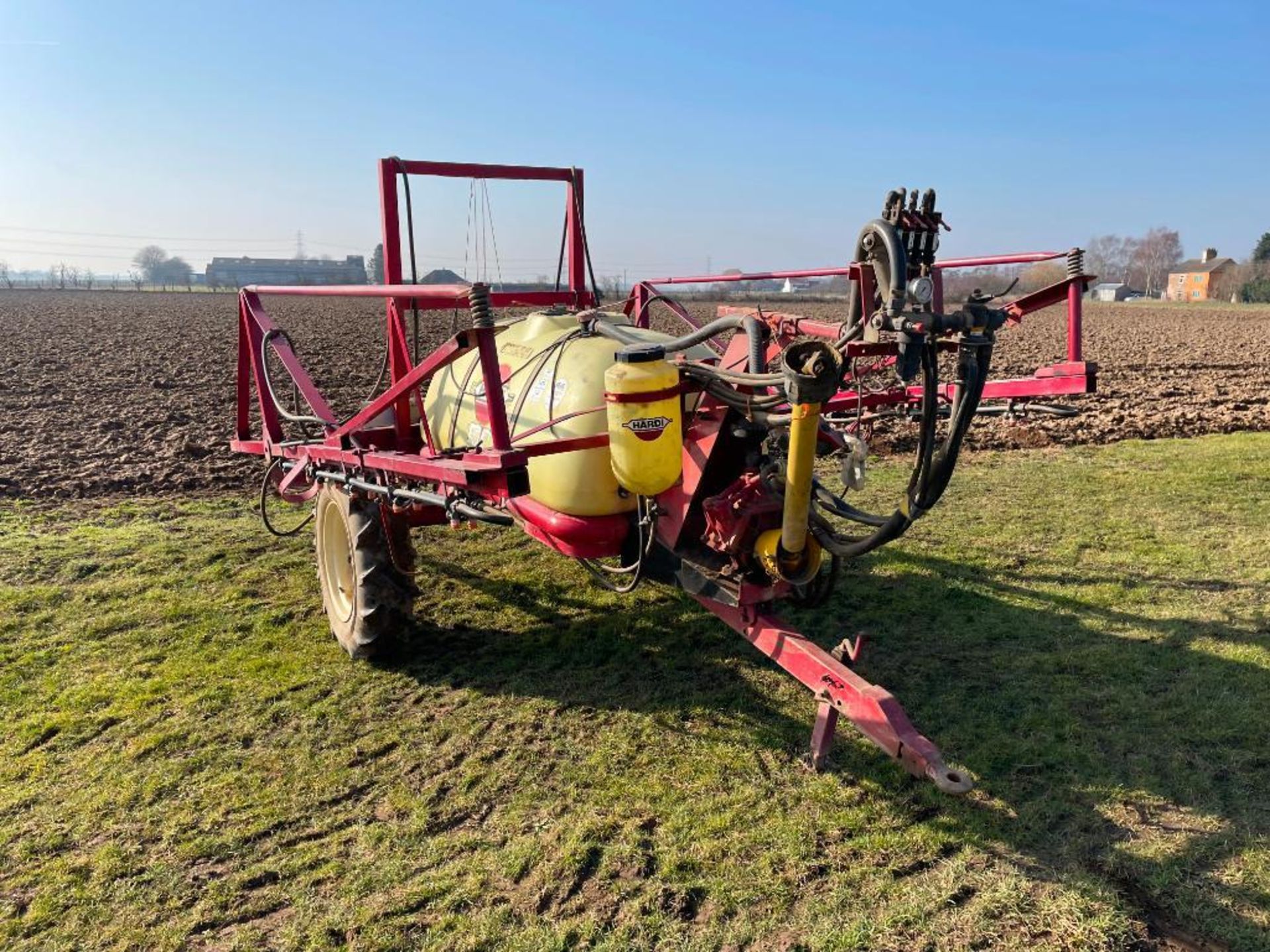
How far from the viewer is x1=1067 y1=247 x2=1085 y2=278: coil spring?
4156 mm

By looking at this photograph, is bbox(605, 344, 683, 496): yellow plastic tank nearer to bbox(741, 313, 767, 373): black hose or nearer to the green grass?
bbox(741, 313, 767, 373): black hose

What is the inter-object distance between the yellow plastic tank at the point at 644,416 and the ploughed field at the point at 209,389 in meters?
2.71

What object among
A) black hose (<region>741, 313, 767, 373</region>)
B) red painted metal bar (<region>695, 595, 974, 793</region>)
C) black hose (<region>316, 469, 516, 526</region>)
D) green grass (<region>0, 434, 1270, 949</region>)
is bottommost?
green grass (<region>0, 434, 1270, 949</region>)

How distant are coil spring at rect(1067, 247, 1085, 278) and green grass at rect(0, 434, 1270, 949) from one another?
2.01m

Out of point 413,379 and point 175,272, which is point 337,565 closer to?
point 413,379

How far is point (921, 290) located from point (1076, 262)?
80.0 inches

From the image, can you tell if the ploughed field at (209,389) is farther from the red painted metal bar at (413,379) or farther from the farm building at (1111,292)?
the farm building at (1111,292)

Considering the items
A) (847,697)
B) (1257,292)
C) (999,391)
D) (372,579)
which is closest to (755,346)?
(847,697)

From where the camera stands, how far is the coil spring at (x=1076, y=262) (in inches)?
164

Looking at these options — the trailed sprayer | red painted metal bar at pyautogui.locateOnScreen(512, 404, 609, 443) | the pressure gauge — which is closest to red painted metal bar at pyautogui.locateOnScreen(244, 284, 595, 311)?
the trailed sprayer

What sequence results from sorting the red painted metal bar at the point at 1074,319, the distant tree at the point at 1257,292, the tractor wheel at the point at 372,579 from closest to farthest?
the red painted metal bar at the point at 1074,319 → the tractor wheel at the point at 372,579 → the distant tree at the point at 1257,292

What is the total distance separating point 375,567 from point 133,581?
7.63ft

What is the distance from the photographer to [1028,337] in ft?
90.4

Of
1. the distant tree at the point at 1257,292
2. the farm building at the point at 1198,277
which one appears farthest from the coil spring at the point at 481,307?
the farm building at the point at 1198,277
